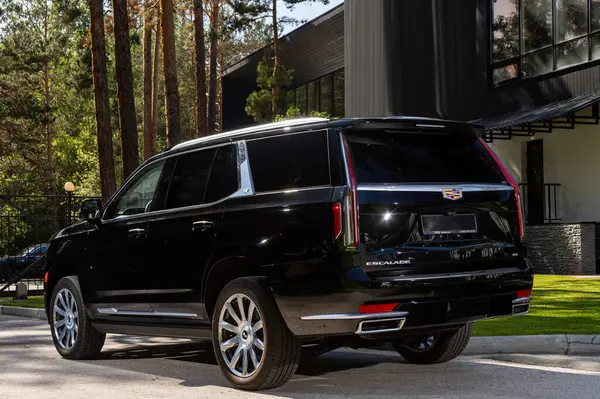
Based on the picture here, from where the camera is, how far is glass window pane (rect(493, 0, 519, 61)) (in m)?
26.8

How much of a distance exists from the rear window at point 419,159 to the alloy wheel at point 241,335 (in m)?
1.45

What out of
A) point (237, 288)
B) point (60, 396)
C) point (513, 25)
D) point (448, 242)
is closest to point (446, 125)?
point (448, 242)

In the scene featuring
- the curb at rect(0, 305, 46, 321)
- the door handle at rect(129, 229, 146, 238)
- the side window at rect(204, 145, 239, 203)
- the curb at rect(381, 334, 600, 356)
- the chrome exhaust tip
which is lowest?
the curb at rect(0, 305, 46, 321)

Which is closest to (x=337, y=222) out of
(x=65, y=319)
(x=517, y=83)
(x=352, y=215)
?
(x=352, y=215)

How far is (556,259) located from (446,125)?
17.1 m

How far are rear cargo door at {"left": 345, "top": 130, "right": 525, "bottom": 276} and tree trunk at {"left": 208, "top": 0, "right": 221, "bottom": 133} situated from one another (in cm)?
2843

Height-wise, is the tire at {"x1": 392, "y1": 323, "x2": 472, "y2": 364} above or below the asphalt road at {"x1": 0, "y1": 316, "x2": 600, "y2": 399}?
above

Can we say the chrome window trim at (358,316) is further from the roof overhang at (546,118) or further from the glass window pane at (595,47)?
the glass window pane at (595,47)

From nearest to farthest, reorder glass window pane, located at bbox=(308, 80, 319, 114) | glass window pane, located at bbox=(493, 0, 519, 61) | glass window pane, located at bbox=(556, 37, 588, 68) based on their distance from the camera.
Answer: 1. glass window pane, located at bbox=(556, 37, 588, 68)
2. glass window pane, located at bbox=(493, 0, 519, 61)
3. glass window pane, located at bbox=(308, 80, 319, 114)

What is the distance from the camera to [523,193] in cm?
2748

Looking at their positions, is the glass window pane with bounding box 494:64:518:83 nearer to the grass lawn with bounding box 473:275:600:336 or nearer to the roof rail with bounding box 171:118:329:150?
the grass lawn with bounding box 473:275:600:336

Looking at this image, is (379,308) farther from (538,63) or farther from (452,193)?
(538,63)

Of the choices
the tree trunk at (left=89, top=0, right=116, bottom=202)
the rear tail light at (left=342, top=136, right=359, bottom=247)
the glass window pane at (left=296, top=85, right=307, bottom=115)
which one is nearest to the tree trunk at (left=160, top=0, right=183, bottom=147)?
the tree trunk at (left=89, top=0, right=116, bottom=202)

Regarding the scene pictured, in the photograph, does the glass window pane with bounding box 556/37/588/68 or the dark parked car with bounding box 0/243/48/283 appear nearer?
the glass window pane with bounding box 556/37/588/68
